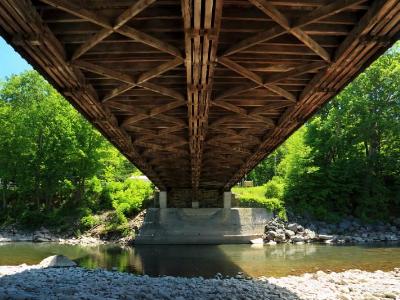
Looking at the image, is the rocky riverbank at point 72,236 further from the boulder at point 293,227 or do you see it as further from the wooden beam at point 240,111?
the wooden beam at point 240,111

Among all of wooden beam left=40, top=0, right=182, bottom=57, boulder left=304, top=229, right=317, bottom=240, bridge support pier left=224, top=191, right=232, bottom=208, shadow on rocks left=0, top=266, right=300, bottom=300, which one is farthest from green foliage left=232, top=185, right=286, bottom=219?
wooden beam left=40, top=0, right=182, bottom=57

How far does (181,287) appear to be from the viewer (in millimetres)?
12547

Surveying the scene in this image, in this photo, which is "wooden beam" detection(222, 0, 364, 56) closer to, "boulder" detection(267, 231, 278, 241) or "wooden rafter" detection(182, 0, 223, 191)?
"wooden rafter" detection(182, 0, 223, 191)

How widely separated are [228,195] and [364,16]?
26.4m

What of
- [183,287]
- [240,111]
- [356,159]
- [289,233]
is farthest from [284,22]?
[356,159]

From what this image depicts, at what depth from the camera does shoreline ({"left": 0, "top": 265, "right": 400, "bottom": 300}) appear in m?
10.8

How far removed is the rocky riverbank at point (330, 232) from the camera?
29438 millimetres

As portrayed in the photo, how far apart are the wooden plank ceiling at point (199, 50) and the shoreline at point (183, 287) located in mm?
4515

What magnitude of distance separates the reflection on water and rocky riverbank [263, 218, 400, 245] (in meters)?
2.34

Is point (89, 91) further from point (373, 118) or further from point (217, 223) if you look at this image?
point (373, 118)

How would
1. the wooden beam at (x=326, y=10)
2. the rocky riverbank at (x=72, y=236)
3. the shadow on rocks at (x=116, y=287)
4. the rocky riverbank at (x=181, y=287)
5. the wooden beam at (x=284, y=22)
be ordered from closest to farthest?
the wooden beam at (x=326, y=10), the wooden beam at (x=284, y=22), the shadow on rocks at (x=116, y=287), the rocky riverbank at (x=181, y=287), the rocky riverbank at (x=72, y=236)

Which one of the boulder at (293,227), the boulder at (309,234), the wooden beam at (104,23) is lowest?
the boulder at (309,234)

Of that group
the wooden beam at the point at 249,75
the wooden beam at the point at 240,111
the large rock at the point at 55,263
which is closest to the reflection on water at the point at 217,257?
the large rock at the point at 55,263

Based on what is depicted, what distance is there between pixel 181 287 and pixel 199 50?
902 centimetres
